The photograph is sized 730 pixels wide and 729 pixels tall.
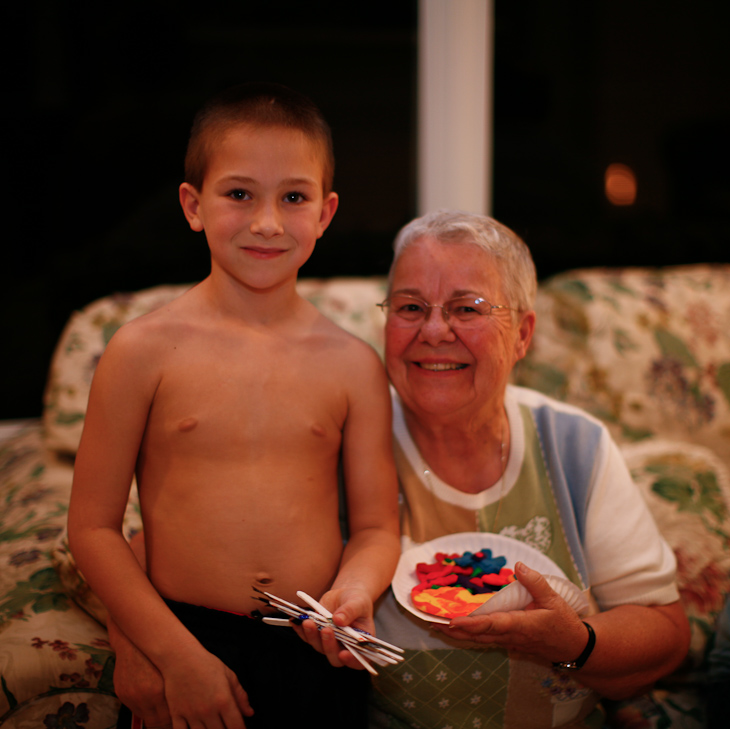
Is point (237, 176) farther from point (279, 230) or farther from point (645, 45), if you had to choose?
point (645, 45)

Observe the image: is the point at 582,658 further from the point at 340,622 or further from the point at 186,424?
the point at 186,424

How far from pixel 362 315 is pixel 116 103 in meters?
1.08

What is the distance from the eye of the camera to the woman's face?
3.45ft

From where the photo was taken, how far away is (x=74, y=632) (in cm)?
105

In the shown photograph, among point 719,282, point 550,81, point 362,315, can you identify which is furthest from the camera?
point 550,81

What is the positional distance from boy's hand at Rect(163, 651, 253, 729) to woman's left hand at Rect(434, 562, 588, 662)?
1.02 ft

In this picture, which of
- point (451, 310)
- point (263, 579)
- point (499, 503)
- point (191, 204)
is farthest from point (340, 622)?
point (191, 204)

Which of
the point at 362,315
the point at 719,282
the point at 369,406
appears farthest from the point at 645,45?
the point at 369,406

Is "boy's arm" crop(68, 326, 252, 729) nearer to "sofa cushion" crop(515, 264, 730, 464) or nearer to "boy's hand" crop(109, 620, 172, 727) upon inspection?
"boy's hand" crop(109, 620, 172, 727)

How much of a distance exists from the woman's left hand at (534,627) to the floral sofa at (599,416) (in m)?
0.35

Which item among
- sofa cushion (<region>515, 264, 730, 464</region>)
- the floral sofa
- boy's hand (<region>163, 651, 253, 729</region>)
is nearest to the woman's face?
boy's hand (<region>163, 651, 253, 729</region>)

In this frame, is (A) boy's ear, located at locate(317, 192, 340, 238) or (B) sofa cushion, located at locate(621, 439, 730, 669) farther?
(B) sofa cushion, located at locate(621, 439, 730, 669)

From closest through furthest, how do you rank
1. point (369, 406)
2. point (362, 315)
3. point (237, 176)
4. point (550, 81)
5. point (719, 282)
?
1. point (237, 176)
2. point (369, 406)
3. point (362, 315)
4. point (719, 282)
5. point (550, 81)

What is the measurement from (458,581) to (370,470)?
214mm
